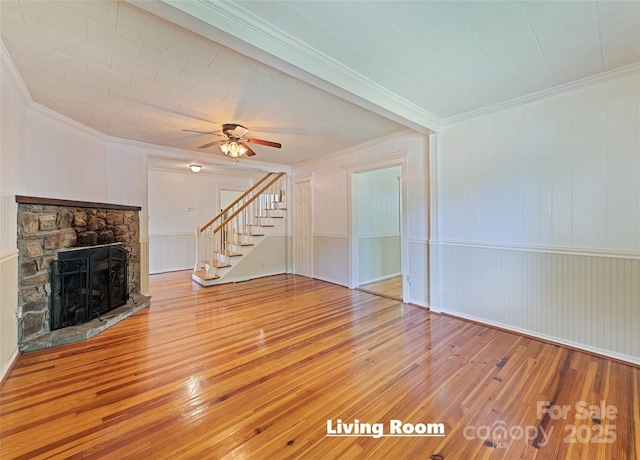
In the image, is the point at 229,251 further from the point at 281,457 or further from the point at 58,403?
the point at 281,457

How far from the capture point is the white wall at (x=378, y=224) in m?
5.41

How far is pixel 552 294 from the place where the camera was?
2883mm

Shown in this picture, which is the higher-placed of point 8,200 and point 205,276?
point 8,200

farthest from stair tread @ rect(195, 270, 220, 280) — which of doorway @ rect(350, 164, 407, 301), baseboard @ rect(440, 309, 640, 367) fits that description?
baseboard @ rect(440, 309, 640, 367)

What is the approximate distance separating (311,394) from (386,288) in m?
3.35

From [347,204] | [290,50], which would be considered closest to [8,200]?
[290,50]

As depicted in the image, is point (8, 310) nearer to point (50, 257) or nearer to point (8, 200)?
point (50, 257)

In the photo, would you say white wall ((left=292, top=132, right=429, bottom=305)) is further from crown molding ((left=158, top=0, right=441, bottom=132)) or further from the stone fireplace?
the stone fireplace

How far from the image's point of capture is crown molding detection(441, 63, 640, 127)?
7.95ft

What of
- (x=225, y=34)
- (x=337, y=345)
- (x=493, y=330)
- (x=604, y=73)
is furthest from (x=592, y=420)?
(x=225, y=34)

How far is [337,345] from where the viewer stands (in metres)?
2.78

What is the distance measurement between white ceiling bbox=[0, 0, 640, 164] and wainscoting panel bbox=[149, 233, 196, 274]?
3911 millimetres

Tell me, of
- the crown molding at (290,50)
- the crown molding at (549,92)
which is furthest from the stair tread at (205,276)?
the crown molding at (549,92)

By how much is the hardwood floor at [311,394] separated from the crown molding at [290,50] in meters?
2.46
